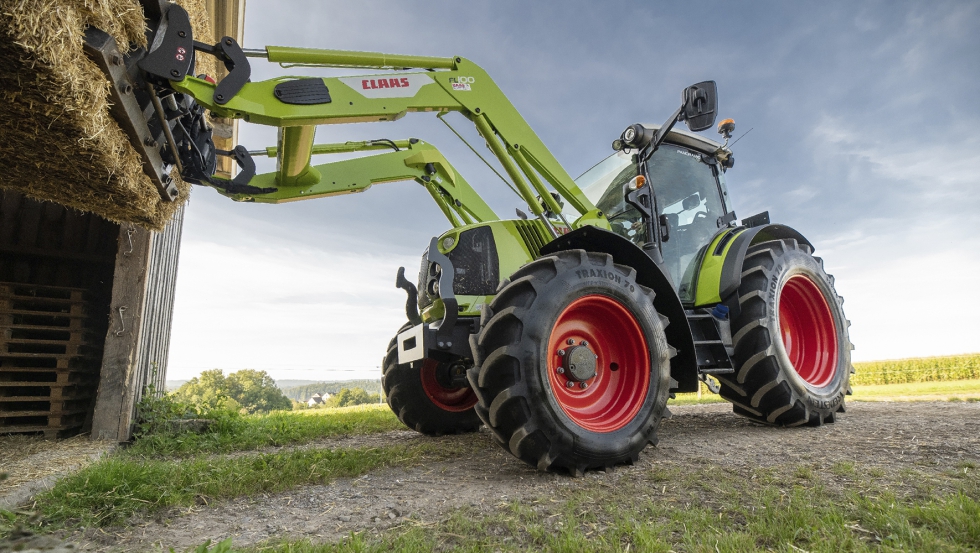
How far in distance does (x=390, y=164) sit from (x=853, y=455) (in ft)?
15.0

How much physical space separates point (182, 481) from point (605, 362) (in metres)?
2.56

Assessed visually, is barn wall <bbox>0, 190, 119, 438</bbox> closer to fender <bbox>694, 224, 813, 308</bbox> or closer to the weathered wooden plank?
the weathered wooden plank

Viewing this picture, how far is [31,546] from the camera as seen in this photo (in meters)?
1.79

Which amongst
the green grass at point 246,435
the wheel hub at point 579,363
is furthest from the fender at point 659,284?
the green grass at point 246,435

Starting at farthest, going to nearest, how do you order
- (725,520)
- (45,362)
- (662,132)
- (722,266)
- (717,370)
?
(45,362) → (722,266) → (662,132) → (717,370) → (725,520)

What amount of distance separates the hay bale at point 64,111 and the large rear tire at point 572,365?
2.47m

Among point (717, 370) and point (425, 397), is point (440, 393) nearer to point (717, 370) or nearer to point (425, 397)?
point (425, 397)

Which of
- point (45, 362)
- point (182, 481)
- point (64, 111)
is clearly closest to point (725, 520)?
point (182, 481)

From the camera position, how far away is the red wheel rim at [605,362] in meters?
3.35

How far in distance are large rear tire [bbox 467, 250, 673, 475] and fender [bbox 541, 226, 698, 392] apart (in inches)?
12.2

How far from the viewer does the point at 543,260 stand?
327 cm

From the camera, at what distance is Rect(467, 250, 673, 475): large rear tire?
9.57ft

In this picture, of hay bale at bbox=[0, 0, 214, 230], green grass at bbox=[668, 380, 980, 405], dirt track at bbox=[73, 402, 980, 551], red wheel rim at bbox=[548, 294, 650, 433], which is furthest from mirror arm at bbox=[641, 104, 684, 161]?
hay bale at bbox=[0, 0, 214, 230]

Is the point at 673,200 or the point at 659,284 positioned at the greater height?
the point at 673,200
